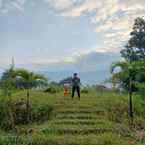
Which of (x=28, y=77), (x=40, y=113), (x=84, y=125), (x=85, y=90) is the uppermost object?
(x=28, y=77)

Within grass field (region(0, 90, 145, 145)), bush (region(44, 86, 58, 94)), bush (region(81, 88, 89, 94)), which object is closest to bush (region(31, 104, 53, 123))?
grass field (region(0, 90, 145, 145))

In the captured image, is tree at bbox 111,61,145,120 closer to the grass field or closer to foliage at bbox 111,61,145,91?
foliage at bbox 111,61,145,91

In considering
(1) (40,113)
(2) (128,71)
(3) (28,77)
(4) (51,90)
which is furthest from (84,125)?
(4) (51,90)

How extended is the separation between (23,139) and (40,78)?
23.2 feet

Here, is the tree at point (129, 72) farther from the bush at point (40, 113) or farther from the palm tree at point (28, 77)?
the palm tree at point (28, 77)

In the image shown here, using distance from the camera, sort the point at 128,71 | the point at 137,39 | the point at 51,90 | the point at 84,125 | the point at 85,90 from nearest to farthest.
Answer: the point at 84,125 → the point at 128,71 → the point at 51,90 → the point at 85,90 → the point at 137,39

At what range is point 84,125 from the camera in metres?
13.8

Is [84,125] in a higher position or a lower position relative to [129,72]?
lower

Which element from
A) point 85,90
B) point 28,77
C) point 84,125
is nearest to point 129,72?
point 84,125

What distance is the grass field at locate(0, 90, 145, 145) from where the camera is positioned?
10.8m

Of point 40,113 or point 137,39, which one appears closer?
point 40,113

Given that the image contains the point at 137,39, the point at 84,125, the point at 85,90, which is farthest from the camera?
the point at 137,39

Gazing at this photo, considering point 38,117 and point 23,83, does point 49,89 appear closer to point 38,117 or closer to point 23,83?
point 23,83

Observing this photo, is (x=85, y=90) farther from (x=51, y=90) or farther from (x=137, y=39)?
(x=137, y=39)
